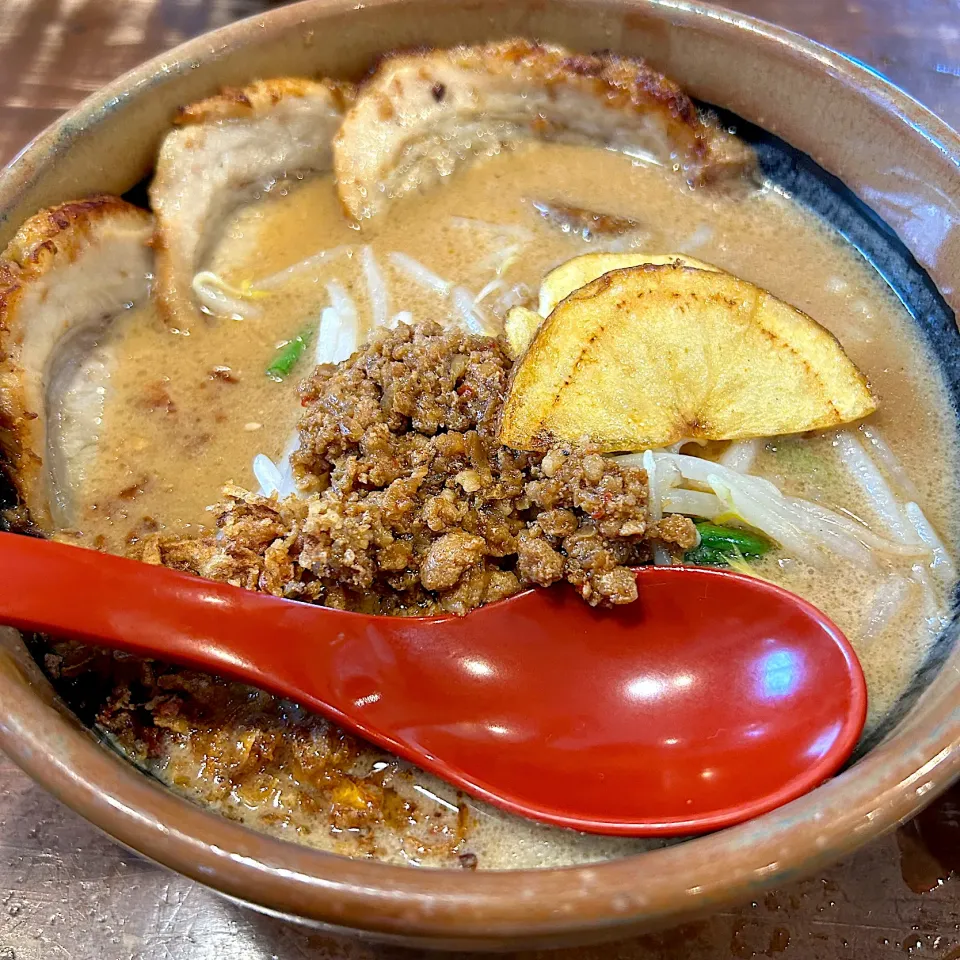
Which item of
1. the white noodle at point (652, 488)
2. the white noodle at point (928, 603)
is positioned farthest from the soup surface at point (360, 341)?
the white noodle at point (652, 488)

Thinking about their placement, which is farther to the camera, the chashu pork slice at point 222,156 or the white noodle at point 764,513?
the chashu pork slice at point 222,156

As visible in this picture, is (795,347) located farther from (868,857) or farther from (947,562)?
(868,857)

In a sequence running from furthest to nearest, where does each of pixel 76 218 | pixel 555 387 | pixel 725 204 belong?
pixel 725 204
pixel 76 218
pixel 555 387

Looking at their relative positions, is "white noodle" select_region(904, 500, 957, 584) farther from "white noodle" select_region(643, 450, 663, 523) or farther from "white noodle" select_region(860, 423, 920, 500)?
"white noodle" select_region(643, 450, 663, 523)

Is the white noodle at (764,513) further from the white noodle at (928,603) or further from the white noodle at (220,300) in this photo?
the white noodle at (220,300)

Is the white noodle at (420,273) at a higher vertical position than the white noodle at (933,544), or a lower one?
higher

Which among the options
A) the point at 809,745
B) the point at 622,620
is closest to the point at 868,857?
the point at 809,745
